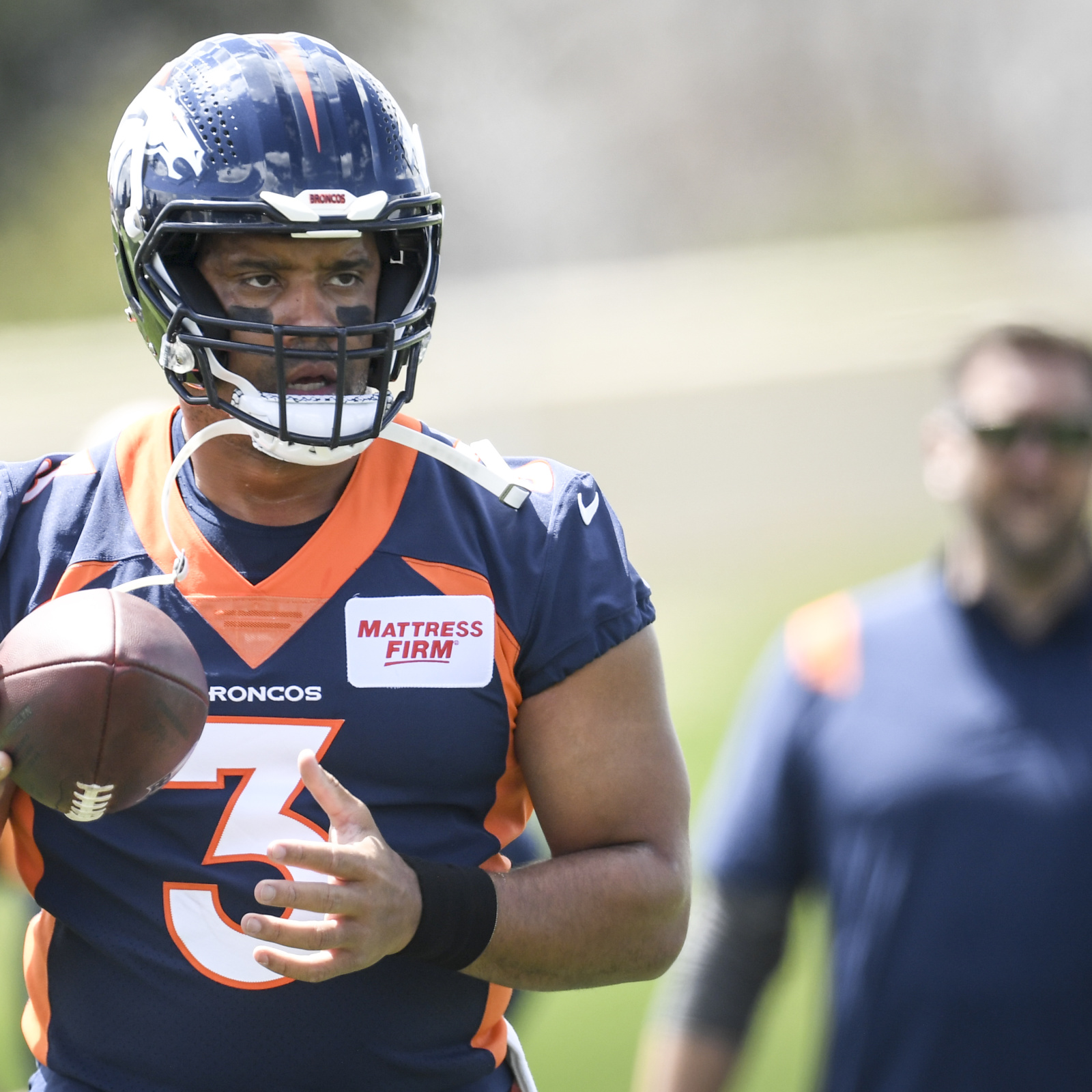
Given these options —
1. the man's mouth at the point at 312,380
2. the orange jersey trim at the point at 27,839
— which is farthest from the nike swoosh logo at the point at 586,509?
the orange jersey trim at the point at 27,839

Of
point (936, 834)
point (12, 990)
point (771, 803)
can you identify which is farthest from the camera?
point (12, 990)

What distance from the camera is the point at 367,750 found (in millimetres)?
2244

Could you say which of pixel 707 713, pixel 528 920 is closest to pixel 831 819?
pixel 528 920

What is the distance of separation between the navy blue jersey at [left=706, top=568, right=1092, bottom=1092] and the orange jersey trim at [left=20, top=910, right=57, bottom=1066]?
1.11 metres

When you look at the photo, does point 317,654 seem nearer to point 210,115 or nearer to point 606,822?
point 606,822

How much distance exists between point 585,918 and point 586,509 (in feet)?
1.93

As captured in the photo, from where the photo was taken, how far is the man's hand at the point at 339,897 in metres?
1.88

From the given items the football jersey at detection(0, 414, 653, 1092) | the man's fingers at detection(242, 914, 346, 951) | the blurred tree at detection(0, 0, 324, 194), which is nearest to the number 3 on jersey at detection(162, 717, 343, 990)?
the football jersey at detection(0, 414, 653, 1092)

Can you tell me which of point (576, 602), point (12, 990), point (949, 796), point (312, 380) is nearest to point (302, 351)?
point (312, 380)

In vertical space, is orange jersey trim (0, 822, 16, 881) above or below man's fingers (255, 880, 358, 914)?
below

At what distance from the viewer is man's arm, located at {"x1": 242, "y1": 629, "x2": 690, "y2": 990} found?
2232mm

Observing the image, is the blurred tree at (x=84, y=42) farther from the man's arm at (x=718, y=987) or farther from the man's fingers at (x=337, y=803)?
the man's fingers at (x=337, y=803)

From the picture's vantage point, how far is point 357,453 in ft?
7.65

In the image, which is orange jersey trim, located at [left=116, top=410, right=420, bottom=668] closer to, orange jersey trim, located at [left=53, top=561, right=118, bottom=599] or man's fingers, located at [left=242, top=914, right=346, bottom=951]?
orange jersey trim, located at [left=53, top=561, right=118, bottom=599]
